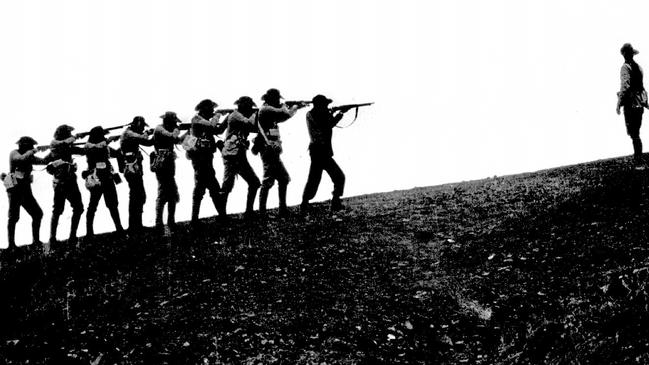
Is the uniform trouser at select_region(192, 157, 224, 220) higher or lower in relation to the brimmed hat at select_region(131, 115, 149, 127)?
lower

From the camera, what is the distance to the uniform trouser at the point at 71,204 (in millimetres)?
12406

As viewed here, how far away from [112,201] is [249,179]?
8.41 feet

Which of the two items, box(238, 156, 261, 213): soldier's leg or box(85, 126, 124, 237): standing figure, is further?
box(85, 126, 124, 237): standing figure

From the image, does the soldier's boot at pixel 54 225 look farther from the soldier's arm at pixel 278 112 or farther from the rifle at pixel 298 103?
the rifle at pixel 298 103

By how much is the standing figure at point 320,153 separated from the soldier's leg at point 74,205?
3.99 metres

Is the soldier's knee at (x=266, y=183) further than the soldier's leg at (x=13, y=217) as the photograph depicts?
No

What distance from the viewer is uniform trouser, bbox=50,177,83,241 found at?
12.4 metres

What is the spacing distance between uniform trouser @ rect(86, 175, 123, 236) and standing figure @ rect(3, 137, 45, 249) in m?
1.05

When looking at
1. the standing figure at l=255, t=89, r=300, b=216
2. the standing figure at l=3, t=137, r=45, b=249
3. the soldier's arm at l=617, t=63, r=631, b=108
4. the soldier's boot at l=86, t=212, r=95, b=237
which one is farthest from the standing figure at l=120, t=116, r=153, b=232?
the soldier's arm at l=617, t=63, r=631, b=108

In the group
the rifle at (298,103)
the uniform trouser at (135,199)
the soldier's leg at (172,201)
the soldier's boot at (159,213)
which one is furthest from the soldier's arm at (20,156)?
Result: the rifle at (298,103)

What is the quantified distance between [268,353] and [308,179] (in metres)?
5.41

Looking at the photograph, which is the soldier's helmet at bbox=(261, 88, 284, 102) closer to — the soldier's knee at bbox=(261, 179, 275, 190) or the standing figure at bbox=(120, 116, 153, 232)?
the soldier's knee at bbox=(261, 179, 275, 190)

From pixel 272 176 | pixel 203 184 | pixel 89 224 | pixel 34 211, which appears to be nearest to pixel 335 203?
pixel 272 176

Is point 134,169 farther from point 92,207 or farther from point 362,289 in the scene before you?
point 362,289
